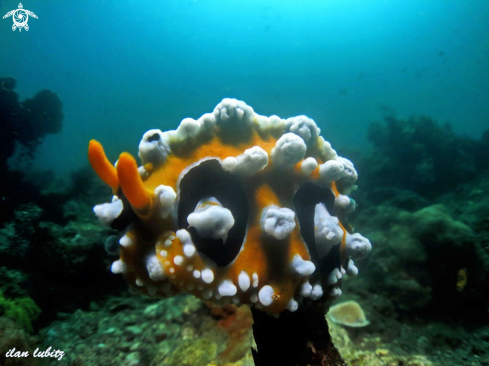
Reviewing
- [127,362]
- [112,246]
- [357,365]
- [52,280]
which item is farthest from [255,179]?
[52,280]

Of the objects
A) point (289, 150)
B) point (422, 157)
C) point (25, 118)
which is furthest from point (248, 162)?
point (25, 118)

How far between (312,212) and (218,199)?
742mm

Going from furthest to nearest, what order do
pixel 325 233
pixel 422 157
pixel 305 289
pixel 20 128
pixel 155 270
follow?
pixel 422 157, pixel 20 128, pixel 325 233, pixel 305 289, pixel 155 270

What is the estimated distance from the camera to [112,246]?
1.80m

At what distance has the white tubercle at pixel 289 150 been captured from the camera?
5.90 feet

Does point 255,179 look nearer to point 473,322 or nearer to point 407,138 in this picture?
point 473,322

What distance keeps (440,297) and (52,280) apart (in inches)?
334

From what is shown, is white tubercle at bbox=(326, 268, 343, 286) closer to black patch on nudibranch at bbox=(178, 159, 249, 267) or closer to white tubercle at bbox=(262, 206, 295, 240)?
white tubercle at bbox=(262, 206, 295, 240)

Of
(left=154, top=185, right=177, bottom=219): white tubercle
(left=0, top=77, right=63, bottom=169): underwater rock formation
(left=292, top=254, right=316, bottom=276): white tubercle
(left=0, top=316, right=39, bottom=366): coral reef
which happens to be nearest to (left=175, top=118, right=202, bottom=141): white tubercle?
(left=154, top=185, right=177, bottom=219): white tubercle

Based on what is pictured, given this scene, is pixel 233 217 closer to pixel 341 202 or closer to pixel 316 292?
pixel 316 292

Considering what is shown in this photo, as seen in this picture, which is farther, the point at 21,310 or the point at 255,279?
the point at 21,310

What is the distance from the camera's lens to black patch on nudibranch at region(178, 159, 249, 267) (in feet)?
5.31

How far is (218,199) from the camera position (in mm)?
1731

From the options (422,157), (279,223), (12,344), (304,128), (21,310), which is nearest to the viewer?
(279,223)
